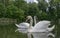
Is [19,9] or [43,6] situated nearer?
[19,9]

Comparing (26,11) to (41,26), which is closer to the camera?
(41,26)

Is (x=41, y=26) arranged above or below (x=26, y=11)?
above

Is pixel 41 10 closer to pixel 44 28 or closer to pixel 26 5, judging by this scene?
pixel 26 5

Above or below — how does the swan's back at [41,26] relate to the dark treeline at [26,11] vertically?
above

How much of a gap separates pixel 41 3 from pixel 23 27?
19.2 m

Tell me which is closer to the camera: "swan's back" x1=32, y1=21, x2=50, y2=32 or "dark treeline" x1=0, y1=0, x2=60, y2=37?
"swan's back" x1=32, y1=21, x2=50, y2=32

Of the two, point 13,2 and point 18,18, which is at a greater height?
point 13,2

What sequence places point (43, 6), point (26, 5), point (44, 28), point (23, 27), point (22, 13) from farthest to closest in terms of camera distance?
point (43, 6)
point (26, 5)
point (22, 13)
point (23, 27)
point (44, 28)

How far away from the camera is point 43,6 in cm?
3478

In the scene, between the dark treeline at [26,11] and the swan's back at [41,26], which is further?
the dark treeline at [26,11]

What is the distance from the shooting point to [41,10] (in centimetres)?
3422

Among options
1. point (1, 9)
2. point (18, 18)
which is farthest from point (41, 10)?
point (1, 9)

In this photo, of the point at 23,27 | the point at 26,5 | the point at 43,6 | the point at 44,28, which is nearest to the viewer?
the point at 44,28

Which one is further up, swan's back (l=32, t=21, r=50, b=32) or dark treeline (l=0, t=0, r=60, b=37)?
swan's back (l=32, t=21, r=50, b=32)
